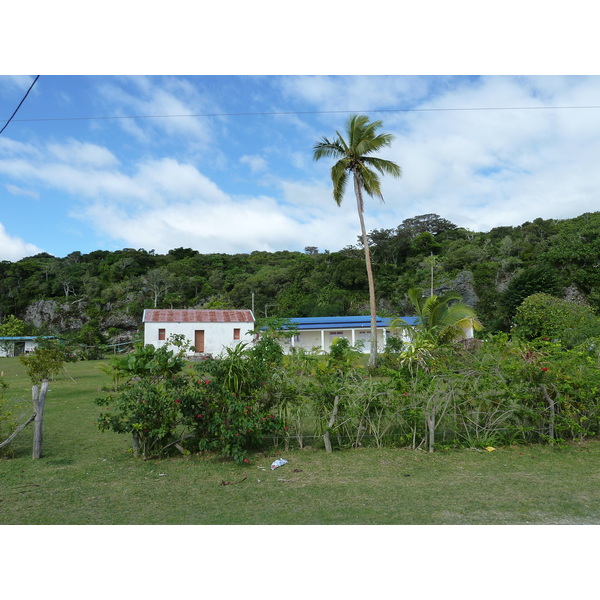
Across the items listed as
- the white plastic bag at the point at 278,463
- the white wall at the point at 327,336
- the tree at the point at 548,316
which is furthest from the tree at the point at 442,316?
the white wall at the point at 327,336

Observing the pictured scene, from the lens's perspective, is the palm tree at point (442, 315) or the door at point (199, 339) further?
the door at point (199, 339)

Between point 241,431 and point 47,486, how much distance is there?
184cm

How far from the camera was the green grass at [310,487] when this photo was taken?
3475 millimetres

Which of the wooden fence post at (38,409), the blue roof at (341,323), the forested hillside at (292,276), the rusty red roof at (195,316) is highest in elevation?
the forested hillside at (292,276)

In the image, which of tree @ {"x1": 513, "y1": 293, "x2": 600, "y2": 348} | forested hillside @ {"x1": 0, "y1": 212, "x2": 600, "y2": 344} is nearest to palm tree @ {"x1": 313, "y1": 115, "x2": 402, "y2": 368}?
tree @ {"x1": 513, "y1": 293, "x2": 600, "y2": 348}

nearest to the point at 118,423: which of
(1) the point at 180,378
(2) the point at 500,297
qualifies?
(1) the point at 180,378

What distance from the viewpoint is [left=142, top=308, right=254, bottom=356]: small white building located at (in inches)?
1015

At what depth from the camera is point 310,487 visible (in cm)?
413

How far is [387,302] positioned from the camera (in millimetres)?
36906

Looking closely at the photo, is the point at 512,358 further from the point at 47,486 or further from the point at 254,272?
the point at 254,272

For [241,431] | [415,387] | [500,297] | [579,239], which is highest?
[579,239]

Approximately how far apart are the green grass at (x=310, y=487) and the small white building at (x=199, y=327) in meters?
20.5

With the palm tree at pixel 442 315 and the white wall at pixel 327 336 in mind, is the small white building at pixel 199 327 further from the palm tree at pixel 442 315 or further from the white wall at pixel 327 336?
the palm tree at pixel 442 315

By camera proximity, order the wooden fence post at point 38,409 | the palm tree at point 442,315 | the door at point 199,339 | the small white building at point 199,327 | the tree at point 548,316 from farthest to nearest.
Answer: the door at point 199,339 → the small white building at point 199,327 → the tree at point 548,316 → the palm tree at point 442,315 → the wooden fence post at point 38,409
